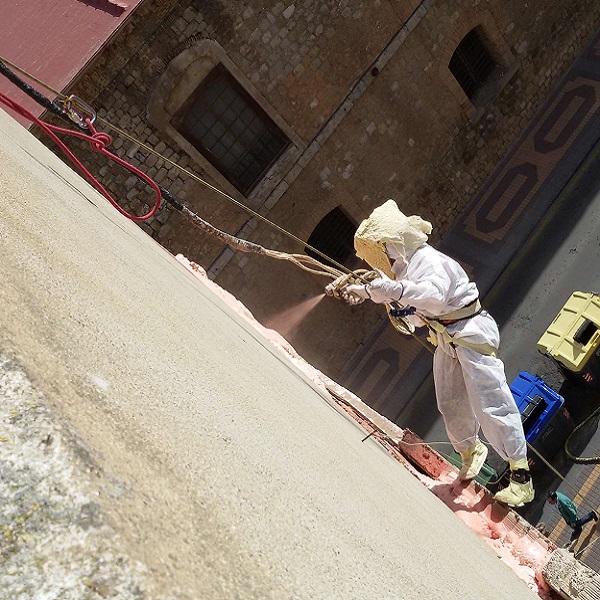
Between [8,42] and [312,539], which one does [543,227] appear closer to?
[8,42]

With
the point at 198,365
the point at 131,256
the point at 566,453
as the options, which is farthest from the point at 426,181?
the point at 198,365

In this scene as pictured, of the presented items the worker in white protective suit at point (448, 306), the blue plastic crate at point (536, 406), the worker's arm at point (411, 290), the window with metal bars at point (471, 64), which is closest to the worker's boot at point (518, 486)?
the worker in white protective suit at point (448, 306)

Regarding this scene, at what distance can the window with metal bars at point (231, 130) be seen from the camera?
8.18 m

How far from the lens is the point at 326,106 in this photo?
9133 millimetres

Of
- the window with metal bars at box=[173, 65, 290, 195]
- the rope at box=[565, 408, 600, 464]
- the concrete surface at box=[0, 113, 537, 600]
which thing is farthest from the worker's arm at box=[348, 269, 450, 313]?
the window with metal bars at box=[173, 65, 290, 195]

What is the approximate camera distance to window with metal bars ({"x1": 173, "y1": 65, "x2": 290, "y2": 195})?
8.18 meters

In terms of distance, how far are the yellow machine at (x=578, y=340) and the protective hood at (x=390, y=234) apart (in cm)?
361

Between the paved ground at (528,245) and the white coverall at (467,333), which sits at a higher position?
the paved ground at (528,245)

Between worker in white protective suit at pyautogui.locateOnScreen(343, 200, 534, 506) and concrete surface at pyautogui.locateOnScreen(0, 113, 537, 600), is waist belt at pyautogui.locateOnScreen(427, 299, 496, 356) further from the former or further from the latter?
concrete surface at pyautogui.locateOnScreen(0, 113, 537, 600)

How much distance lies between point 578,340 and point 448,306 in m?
3.60

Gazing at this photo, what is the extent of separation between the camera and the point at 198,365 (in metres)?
1.88

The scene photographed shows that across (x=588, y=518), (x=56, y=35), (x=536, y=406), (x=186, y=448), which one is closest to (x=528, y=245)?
(x=536, y=406)

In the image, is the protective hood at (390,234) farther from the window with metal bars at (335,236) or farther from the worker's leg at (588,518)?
the window with metal bars at (335,236)

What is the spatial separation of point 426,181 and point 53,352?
976cm
